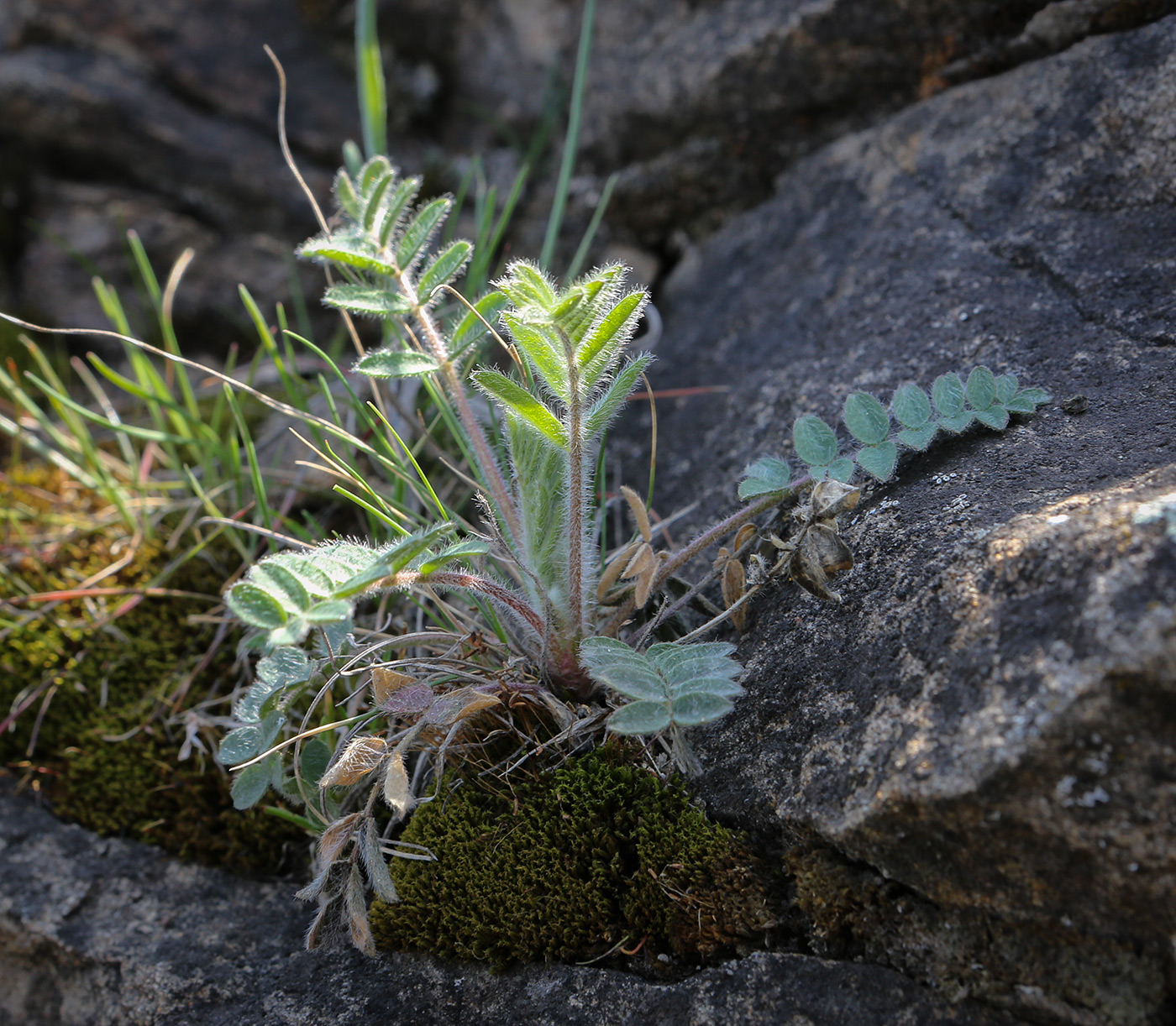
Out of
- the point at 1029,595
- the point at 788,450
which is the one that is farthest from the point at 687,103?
the point at 1029,595

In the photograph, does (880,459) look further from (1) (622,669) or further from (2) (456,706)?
(2) (456,706)

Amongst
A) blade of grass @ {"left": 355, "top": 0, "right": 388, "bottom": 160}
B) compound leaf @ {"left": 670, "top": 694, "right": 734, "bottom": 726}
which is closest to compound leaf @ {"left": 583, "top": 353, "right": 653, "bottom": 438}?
compound leaf @ {"left": 670, "top": 694, "right": 734, "bottom": 726}

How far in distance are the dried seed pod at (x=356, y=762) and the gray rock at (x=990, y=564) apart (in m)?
0.51

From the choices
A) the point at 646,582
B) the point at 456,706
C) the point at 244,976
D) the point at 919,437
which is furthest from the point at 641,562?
the point at 244,976

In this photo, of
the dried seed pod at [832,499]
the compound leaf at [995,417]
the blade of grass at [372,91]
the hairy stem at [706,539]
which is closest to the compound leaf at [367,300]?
the hairy stem at [706,539]

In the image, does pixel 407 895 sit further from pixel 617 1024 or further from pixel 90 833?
pixel 90 833

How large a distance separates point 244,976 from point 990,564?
1.31 meters

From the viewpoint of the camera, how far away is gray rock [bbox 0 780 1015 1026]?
3.50 feet

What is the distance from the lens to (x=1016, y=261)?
1641mm

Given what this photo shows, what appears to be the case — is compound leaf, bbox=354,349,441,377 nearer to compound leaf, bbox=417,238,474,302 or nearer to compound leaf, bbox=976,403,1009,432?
compound leaf, bbox=417,238,474,302

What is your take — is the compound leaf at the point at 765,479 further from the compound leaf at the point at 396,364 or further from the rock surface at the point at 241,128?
the rock surface at the point at 241,128

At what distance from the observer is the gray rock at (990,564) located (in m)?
0.87

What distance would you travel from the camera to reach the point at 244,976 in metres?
1.35

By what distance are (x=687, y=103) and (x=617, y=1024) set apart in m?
2.28
